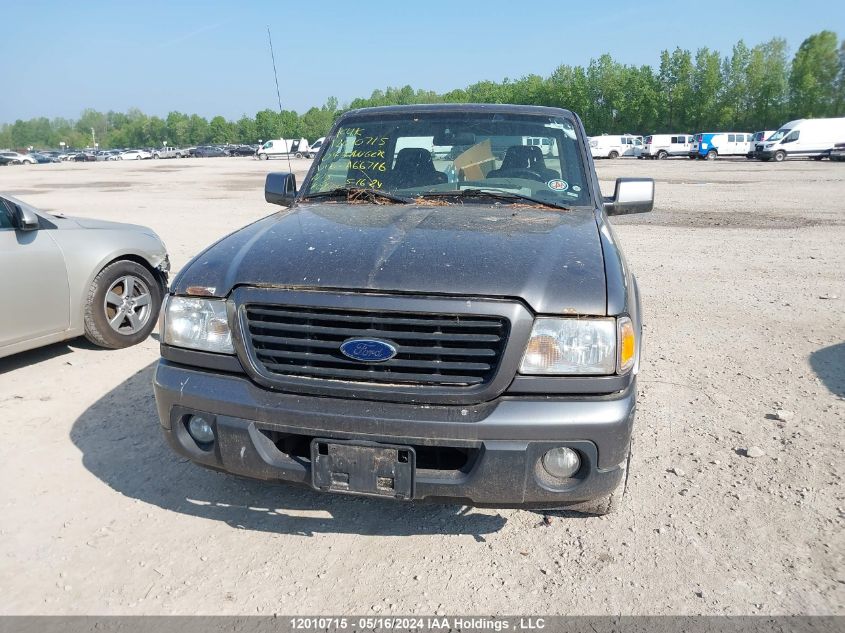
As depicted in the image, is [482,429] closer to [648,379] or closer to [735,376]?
[648,379]

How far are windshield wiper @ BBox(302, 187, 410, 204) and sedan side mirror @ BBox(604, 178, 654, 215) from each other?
1378 millimetres

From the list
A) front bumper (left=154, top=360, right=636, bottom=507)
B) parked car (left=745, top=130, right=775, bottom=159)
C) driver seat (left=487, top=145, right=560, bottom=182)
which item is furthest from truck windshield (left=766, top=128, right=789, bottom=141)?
front bumper (left=154, top=360, right=636, bottom=507)

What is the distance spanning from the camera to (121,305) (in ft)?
18.4

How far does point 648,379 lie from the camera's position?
491 cm

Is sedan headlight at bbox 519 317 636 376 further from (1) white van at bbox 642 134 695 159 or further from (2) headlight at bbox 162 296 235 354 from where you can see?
(1) white van at bbox 642 134 695 159

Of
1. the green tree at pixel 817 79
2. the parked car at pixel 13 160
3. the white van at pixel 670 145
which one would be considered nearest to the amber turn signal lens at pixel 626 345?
the white van at pixel 670 145

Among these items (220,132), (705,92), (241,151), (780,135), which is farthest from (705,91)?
(220,132)

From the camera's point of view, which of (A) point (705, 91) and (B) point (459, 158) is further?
(A) point (705, 91)

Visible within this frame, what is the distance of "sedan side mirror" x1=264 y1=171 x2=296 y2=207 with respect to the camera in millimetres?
4465

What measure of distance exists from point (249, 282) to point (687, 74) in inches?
3560

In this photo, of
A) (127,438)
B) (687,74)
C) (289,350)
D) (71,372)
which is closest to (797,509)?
(289,350)

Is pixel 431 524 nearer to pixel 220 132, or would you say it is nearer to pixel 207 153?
pixel 207 153

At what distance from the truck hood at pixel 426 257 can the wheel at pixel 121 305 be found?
2650mm

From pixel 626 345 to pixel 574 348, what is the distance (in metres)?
0.21
